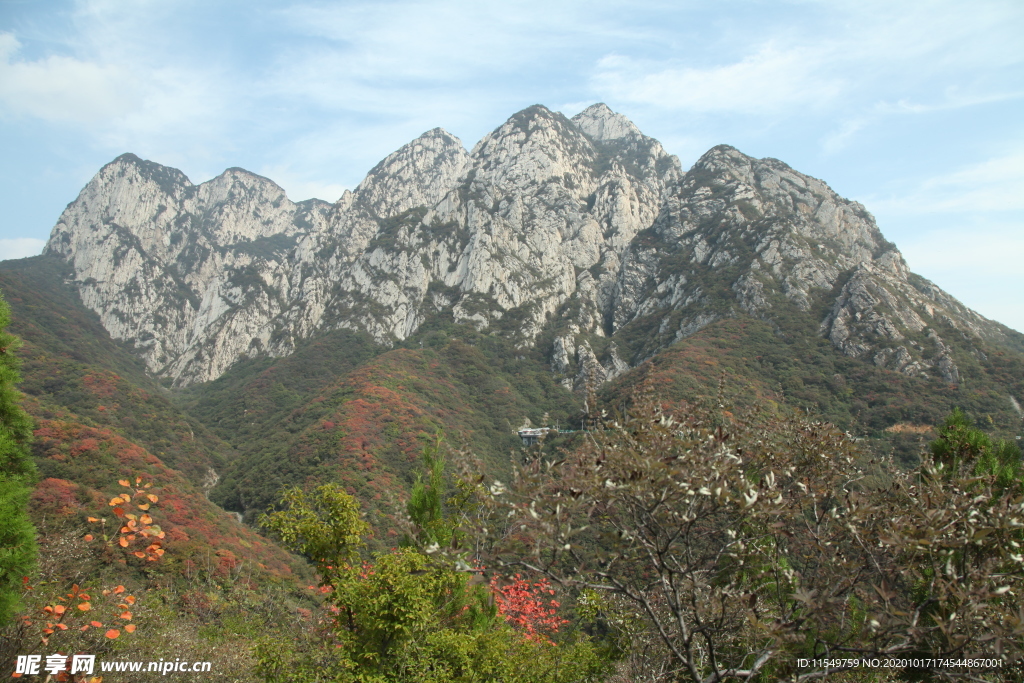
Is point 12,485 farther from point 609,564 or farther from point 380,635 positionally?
point 609,564

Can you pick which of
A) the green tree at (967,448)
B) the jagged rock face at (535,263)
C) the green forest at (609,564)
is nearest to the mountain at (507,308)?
the jagged rock face at (535,263)

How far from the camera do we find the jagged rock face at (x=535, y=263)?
4149 inches

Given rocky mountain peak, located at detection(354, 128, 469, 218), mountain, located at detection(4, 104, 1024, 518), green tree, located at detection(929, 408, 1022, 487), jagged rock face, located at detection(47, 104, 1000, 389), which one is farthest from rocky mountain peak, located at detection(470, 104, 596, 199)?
green tree, located at detection(929, 408, 1022, 487)

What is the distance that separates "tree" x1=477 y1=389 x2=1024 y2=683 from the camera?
5098 mm

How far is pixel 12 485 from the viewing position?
9.42m

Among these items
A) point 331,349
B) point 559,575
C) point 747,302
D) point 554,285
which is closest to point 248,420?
point 331,349

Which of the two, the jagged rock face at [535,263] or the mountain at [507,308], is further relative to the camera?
the jagged rock face at [535,263]

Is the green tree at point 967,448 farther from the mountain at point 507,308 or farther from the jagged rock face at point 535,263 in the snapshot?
the jagged rock face at point 535,263

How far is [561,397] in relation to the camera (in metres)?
107

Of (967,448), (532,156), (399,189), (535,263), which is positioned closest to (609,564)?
(967,448)

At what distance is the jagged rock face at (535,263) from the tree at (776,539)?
3522 inches

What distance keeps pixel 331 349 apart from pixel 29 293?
2685 inches

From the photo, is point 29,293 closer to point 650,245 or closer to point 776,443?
point 650,245

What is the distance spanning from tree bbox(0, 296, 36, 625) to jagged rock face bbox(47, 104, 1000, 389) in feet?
291
